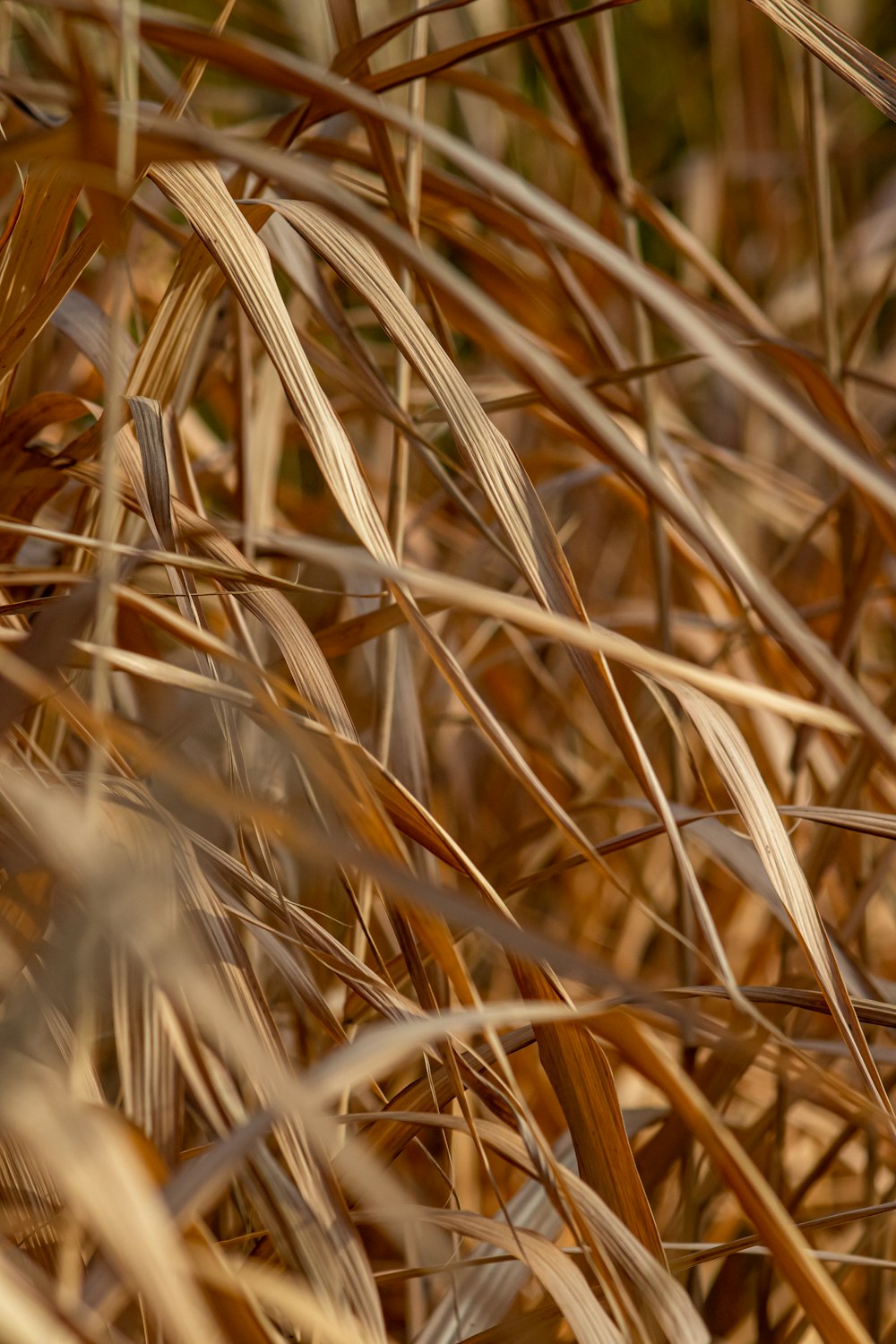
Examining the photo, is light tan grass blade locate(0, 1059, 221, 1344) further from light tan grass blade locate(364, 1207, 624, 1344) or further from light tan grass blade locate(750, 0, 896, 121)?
light tan grass blade locate(750, 0, 896, 121)

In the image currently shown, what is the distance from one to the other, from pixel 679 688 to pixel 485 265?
0.22 metres

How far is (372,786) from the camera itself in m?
0.25

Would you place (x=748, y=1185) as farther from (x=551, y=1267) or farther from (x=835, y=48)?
(x=835, y=48)

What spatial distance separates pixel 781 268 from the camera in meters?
1.11

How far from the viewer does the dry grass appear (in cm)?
18

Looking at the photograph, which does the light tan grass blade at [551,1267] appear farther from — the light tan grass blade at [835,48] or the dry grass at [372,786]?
the light tan grass blade at [835,48]

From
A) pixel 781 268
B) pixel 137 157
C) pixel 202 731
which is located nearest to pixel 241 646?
pixel 202 731

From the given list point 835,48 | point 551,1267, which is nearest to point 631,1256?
point 551,1267

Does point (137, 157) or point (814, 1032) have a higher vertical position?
point (137, 157)

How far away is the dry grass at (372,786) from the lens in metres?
0.18

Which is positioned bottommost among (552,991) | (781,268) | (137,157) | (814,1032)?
(814,1032)

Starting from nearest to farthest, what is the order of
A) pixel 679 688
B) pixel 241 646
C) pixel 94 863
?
pixel 94 863 < pixel 679 688 < pixel 241 646

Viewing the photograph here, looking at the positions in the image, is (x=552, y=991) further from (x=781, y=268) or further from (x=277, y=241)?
(x=781, y=268)

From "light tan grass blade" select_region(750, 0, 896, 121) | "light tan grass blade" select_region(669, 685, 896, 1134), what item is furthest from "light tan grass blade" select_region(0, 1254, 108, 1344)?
"light tan grass blade" select_region(750, 0, 896, 121)
